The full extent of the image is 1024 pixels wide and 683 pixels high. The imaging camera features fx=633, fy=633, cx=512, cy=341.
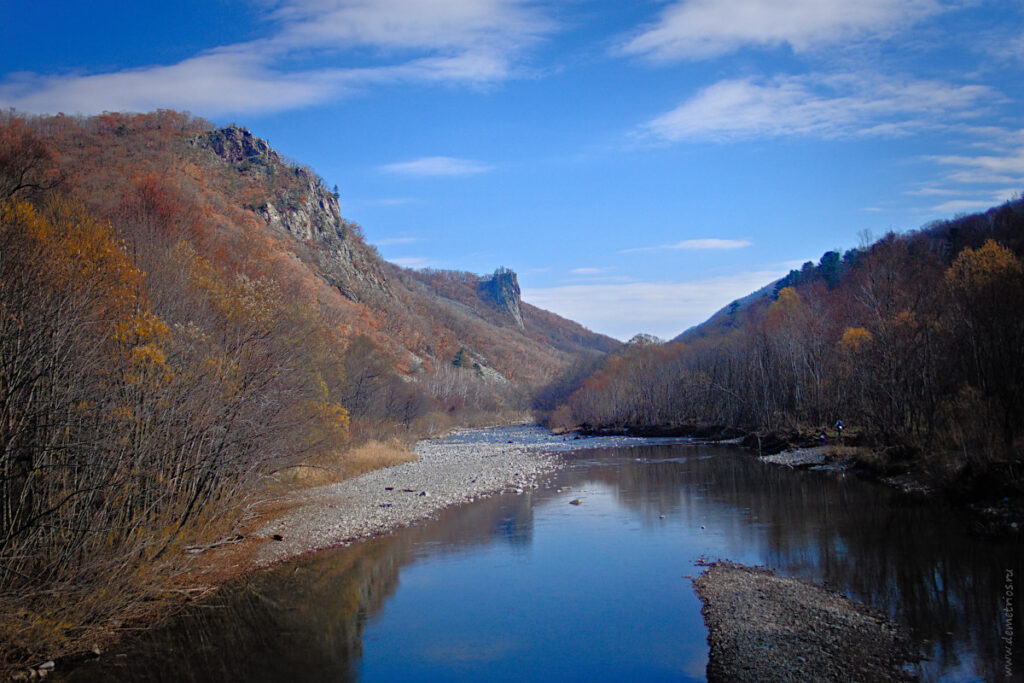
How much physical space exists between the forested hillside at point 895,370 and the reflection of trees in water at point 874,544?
3.94 metres

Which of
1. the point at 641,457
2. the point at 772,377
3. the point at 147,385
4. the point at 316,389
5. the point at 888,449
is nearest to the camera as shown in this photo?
the point at 147,385

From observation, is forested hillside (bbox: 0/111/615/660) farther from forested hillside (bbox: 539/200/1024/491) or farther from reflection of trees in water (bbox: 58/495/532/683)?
forested hillside (bbox: 539/200/1024/491)

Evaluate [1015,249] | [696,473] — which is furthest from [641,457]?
[1015,249]

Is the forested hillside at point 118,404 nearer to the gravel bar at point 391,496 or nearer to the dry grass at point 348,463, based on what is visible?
the dry grass at point 348,463

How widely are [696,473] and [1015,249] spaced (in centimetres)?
2721

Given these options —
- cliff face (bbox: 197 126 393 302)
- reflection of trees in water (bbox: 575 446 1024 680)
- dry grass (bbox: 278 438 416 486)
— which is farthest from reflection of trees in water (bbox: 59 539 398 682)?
cliff face (bbox: 197 126 393 302)

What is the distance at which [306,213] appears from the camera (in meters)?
147

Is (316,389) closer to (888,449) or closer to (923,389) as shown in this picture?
(888,449)

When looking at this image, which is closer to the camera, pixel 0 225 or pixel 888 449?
pixel 0 225

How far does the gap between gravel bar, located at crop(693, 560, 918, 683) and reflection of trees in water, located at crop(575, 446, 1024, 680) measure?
83cm

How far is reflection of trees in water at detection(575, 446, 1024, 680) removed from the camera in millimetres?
13320

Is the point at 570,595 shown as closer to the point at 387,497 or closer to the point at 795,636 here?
the point at 795,636

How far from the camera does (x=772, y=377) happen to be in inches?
2382

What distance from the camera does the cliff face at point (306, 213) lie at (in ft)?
434
